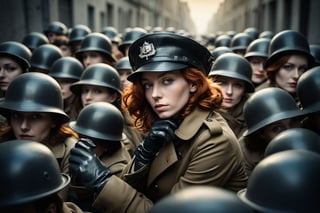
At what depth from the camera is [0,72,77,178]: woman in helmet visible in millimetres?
3430

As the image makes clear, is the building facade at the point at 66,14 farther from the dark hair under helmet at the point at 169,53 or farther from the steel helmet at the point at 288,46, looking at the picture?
the dark hair under helmet at the point at 169,53

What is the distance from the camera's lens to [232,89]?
5113 millimetres

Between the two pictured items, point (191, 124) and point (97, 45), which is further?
point (97, 45)

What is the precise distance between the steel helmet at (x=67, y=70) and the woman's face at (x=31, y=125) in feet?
7.65

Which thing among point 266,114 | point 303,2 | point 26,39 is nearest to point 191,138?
point 266,114

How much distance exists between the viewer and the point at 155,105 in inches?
106

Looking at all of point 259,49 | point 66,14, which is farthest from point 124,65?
point 66,14

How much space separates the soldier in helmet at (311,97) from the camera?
3.67 metres

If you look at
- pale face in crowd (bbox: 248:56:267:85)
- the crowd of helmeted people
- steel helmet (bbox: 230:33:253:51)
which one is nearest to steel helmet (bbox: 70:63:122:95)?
the crowd of helmeted people

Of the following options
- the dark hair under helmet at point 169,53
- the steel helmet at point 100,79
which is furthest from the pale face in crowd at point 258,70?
the dark hair under helmet at point 169,53

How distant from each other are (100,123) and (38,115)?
65 cm

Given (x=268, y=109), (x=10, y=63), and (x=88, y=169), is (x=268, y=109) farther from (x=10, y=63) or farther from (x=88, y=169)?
(x=10, y=63)

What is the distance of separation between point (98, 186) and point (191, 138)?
29.1 inches

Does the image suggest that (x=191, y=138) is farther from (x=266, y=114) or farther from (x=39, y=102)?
(x=39, y=102)
